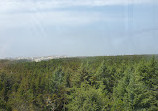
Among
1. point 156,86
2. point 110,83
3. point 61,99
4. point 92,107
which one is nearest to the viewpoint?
point 92,107

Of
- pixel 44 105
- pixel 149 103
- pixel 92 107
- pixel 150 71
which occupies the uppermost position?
pixel 150 71

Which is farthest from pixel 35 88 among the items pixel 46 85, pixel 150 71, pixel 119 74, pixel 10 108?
pixel 150 71

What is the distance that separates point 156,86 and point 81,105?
15.1 meters

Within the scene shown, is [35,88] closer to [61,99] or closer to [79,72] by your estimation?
[61,99]

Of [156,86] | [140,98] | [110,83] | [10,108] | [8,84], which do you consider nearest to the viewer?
[140,98]

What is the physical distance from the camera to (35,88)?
35.1 metres

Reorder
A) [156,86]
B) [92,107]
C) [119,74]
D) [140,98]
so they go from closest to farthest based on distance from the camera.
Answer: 1. [92,107]
2. [140,98]
3. [156,86]
4. [119,74]

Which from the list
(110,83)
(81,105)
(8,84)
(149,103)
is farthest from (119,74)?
(8,84)

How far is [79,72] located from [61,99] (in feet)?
22.9

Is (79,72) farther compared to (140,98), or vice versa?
(79,72)

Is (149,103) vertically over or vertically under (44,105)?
over

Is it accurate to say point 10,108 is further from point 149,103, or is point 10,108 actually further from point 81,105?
point 149,103

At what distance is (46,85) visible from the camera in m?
36.1

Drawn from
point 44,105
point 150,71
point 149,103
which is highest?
point 150,71
